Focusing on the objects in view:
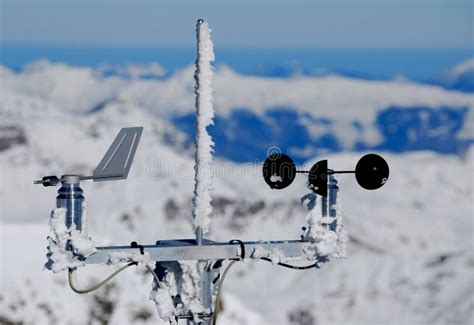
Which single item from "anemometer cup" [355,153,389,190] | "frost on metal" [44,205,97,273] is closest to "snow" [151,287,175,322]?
"frost on metal" [44,205,97,273]

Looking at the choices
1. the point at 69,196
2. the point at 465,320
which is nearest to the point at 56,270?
the point at 69,196

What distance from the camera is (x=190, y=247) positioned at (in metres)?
12.0

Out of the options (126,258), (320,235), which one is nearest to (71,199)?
(126,258)

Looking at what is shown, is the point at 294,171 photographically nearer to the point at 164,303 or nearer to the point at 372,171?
the point at 372,171

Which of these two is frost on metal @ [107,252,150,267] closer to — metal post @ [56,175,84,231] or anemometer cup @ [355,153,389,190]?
metal post @ [56,175,84,231]

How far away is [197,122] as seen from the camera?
1212cm

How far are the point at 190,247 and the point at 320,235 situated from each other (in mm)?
1461

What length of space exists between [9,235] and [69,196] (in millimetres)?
47723

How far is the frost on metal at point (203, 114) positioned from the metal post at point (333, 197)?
4.59 feet

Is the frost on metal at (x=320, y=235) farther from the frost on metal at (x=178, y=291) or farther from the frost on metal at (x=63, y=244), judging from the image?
the frost on metal at (x=63, y=244)

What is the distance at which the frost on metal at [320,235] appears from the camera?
12.6 metres

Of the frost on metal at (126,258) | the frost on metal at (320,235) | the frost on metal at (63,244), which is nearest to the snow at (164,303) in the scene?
the frost on metal at (126,258)

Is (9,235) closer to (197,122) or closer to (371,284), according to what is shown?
(197,122)

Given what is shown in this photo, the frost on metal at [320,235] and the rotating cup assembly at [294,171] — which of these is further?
the rotating cup assembly at [294,171]
